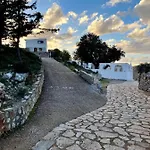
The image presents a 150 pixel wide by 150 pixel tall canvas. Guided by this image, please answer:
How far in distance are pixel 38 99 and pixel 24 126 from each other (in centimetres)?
333

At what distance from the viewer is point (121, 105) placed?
10.9m

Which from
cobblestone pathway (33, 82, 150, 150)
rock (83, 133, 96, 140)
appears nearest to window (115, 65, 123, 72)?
cobblestone pathway (33, 82, 150, 150)

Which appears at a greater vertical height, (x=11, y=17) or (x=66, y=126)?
(x=11, y=17)

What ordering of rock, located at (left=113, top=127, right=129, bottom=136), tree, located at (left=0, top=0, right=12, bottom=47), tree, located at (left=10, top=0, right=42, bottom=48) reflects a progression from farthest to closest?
1. tree, located at (left=10, top=0, right=42, bottom=48)
2. tree, located at (left=0, top=0, right=12, bottom=47)
3. rock, located at (left=113, top=127, right=129, bottom=136)

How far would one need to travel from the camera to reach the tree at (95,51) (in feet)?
143

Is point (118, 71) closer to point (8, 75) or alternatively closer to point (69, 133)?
point (8, 75)

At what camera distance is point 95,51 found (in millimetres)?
43625

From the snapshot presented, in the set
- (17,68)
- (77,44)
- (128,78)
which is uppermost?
(77,44)

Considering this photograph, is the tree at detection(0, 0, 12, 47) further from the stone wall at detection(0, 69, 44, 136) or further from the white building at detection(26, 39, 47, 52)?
the white building at detection(26, 39, 47, 52)

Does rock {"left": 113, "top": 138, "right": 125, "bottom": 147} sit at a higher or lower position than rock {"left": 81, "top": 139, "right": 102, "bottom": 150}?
higher

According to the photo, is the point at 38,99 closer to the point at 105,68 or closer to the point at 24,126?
the point at 24,126

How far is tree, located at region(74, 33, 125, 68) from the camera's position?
4356cm

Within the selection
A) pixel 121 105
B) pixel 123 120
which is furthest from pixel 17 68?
pixel 123 120

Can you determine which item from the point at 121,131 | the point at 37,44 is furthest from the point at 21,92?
the point at 37,44
